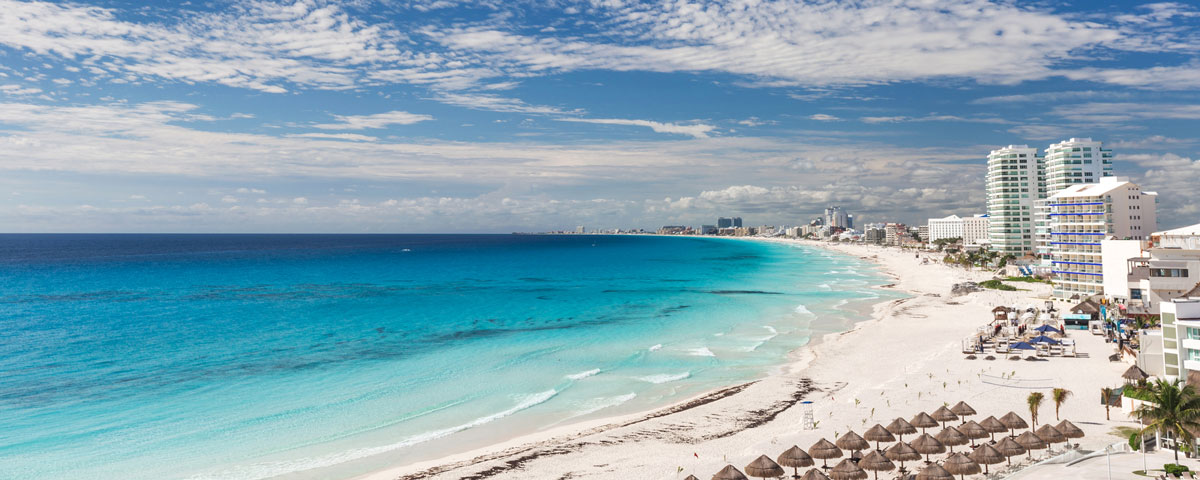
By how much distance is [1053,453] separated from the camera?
23734mm

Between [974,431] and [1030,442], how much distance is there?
6.73 ft

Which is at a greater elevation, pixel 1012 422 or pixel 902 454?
pixel 1012 422

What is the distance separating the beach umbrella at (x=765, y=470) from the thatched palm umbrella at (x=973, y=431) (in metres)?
8.10

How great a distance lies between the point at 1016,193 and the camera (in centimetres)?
13100

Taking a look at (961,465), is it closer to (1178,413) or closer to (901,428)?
(901,428)

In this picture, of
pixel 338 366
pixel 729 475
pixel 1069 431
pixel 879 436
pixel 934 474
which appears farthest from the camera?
pixel 338 366

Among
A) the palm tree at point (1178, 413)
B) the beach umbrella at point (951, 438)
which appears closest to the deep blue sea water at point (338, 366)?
the beach umbrella at point (951, 438)

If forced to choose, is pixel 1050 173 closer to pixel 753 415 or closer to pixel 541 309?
pixel 541 309

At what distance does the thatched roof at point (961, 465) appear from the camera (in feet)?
69.3

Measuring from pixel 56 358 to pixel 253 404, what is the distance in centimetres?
2240

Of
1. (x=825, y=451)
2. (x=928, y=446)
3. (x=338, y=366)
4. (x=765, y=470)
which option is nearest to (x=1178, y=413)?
(x=928, y=446)

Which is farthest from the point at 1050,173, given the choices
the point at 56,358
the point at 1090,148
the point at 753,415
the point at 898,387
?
the point at 56,358

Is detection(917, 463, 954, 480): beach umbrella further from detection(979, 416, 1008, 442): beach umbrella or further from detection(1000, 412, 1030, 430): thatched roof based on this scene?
detection(1000, 412, 1030, 430): thatched roof

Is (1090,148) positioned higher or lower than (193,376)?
higher
